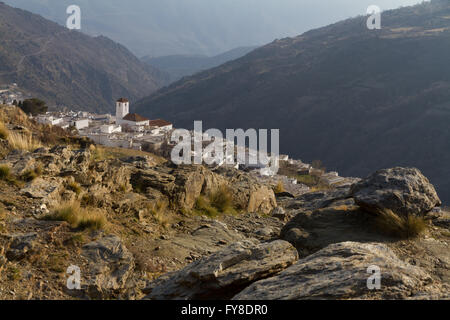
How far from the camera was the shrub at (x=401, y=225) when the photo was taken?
223 inches

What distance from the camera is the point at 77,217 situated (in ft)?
17.3

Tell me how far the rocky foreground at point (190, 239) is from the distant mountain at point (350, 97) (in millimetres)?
54210

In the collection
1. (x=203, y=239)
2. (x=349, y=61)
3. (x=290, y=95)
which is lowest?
(x=203, y=239)

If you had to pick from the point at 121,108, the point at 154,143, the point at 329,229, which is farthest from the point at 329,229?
the point at 121,108

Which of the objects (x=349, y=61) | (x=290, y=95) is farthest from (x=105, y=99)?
(x=349, y=61)

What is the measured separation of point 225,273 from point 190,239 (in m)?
2.44

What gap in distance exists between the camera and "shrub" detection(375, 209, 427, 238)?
568cm

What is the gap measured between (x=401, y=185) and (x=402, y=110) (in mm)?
93465

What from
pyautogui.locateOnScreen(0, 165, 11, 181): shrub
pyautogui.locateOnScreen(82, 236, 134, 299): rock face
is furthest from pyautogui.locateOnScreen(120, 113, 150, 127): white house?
pyautogui.locateOnScreen(82, 236, 134, 299): rock face

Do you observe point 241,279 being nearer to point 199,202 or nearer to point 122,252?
point 122,252

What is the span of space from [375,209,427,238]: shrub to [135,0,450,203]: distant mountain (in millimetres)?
54467

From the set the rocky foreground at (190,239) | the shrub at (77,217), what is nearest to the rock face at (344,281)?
the rocky foreground at (190,239)

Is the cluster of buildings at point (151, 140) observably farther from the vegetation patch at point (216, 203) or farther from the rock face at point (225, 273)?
the rock face at point (225, 273)

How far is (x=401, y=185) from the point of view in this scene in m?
6.22
